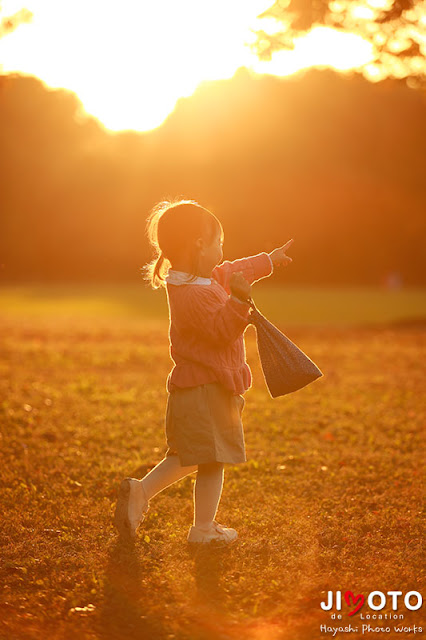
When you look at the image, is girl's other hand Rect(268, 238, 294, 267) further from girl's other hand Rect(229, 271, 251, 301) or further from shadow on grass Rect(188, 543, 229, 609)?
shadow on grass Rect(188, 543, 229, 609)

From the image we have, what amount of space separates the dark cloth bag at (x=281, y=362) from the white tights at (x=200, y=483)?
535 mm

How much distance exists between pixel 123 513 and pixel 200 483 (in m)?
0.45

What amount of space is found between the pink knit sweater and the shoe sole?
0.58 m

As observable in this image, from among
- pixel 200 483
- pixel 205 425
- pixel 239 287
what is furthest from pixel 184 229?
pixel 200 483

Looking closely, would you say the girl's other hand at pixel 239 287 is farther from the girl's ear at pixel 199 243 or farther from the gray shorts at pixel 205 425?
the gray shorts at pixel 205 425

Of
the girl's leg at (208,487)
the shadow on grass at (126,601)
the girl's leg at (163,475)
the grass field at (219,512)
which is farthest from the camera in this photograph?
the girl's leg at (163,475)

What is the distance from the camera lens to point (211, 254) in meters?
4.18

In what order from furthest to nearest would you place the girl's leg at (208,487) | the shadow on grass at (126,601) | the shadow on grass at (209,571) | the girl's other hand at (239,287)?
the girl's leg at (208,487) < the girl's other hand at (239,287) < the shadow on grass at (209,571) < the shadow on grass at (126,601)

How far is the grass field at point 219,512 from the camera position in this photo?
3.62m

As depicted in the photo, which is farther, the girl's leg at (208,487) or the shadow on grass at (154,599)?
the girl's leg at (208,487)

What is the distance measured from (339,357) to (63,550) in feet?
31.7

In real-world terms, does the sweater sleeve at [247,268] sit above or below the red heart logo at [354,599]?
above

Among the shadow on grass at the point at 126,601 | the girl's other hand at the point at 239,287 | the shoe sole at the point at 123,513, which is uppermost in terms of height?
the girl's other hand at the point at 239,287

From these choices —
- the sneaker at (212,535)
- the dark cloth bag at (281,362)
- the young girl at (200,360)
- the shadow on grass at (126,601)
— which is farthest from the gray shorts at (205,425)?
the shadow on grass at (126,601)
